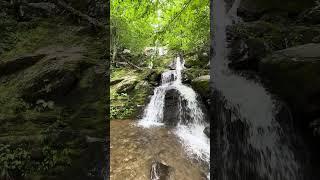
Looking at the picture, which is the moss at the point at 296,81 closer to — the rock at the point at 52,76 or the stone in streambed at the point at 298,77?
the stone in streambed at the point at 298,77

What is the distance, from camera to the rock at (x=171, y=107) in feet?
34.7

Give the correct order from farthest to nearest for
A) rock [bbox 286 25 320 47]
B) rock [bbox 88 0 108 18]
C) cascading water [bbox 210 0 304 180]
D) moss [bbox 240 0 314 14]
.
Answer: rock [bbox 88 0 108 18] → moss [bbox 240 0 314 14] → rock [bbox 286 25 320 47] → cascading water [bbox 210 0 304 180]

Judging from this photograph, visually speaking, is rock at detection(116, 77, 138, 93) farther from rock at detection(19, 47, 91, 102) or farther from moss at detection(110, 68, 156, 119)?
rock at detection(19, 47, 91, 102)

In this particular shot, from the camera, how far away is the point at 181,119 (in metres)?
10.6

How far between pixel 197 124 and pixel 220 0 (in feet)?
17.1

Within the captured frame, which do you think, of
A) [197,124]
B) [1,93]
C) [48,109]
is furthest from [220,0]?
[197,124]

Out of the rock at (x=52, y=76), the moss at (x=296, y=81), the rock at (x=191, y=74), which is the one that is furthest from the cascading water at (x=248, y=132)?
the rock at (x=191, y=74)

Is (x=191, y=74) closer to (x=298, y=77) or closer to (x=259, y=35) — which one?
(x=259, y=35)

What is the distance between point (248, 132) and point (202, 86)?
723 cm

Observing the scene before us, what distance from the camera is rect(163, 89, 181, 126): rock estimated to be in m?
10.6

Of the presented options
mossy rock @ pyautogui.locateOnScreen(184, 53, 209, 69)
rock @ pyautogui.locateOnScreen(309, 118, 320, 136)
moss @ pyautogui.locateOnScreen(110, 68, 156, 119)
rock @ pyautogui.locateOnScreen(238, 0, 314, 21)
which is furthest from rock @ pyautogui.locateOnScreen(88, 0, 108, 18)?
mossy rock @ pyautogui.locateOnScreen(184, 53, 209, 69)

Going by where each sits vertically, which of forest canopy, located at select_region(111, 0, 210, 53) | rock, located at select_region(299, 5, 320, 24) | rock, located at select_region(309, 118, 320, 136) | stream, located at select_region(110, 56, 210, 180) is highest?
forest canopy, located at select_region(111, 0, 210, 53)

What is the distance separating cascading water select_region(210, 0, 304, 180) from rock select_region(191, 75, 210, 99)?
5.58 meters

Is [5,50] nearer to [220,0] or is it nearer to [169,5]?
[220,0]
